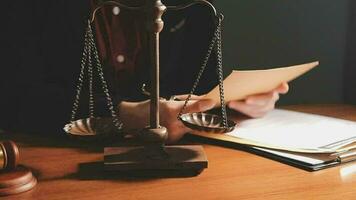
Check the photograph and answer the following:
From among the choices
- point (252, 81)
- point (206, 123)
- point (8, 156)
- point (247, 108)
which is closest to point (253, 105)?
point (247, 108)

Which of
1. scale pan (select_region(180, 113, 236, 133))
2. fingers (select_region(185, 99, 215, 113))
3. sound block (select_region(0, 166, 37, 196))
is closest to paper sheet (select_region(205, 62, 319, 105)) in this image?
fingers (select_region(185, 99, 215, 113))

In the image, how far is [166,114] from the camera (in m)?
1.11

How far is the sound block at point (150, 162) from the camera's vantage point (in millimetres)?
870

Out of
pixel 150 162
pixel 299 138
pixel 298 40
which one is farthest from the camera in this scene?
pixel 298 40

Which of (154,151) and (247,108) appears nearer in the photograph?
(154,151)

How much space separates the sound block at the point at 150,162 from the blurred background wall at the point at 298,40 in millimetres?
975

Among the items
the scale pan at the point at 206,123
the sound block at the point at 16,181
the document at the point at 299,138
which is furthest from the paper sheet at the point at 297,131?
the sound block at the point at 16,181

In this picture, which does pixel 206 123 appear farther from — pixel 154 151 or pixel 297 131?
pixel 297 131

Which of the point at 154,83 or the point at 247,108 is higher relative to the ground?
the point at 154,83

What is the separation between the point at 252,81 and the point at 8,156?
1.89 feet

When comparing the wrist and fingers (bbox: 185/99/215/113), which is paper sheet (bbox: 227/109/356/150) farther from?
the wrist

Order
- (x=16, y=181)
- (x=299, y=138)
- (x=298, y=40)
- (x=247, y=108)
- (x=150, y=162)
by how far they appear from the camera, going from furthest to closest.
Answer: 1. (x=298, y=40)
2. (x=247, y=108)
3. (x=299, y=138)
4. (x=150, y=162)
5. (x=16, y=181)

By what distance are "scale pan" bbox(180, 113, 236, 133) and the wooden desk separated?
78 millimetres

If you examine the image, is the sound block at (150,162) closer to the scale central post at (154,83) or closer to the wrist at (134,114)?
the scale central post at (154,83)
